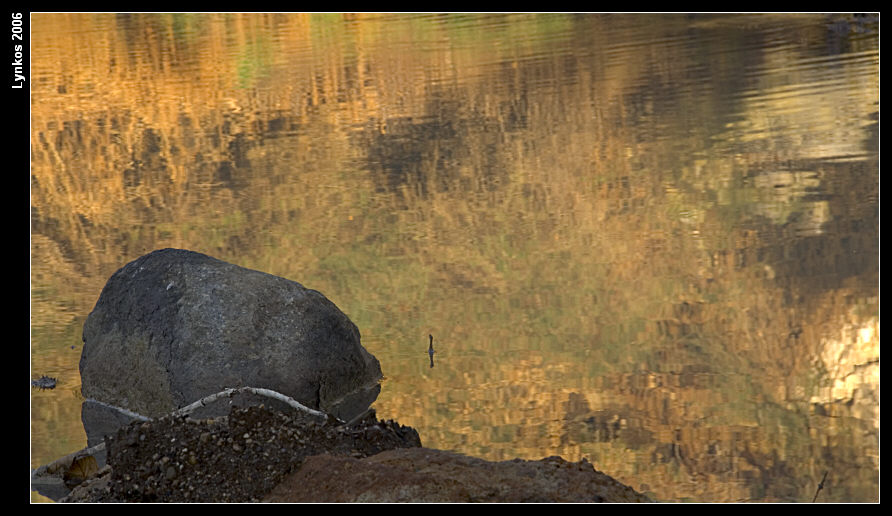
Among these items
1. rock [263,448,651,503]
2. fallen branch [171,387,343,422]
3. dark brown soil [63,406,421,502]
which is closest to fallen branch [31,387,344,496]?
fallen branch [171,387,343,422]

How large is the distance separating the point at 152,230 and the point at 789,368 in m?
5.28

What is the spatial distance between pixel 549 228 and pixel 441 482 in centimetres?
438

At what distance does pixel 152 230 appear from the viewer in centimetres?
905

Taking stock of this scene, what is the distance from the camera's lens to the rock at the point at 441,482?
4094 millimetres

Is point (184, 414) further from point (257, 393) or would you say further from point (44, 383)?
point (44, 383)

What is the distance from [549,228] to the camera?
27.4 ft

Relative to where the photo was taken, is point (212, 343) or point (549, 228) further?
point (549, 228)

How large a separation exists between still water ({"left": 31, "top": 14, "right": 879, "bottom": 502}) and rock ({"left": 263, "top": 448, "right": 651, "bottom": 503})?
21.5 inches

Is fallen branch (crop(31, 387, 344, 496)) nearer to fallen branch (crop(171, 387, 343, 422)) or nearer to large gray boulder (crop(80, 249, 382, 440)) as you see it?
fallen branch (crop(171, 387, 343, 422))

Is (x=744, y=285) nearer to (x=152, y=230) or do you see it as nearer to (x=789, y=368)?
(x=789, y=368)

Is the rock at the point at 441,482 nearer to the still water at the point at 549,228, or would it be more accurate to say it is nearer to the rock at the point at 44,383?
the still water at the point at 549,228

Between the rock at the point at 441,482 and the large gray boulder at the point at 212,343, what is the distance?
1.20 m

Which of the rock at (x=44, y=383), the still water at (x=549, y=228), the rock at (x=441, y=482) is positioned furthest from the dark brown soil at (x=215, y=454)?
the rock at (x=44, y=383)

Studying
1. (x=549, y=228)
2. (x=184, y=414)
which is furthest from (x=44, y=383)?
(x=549, y=228)
